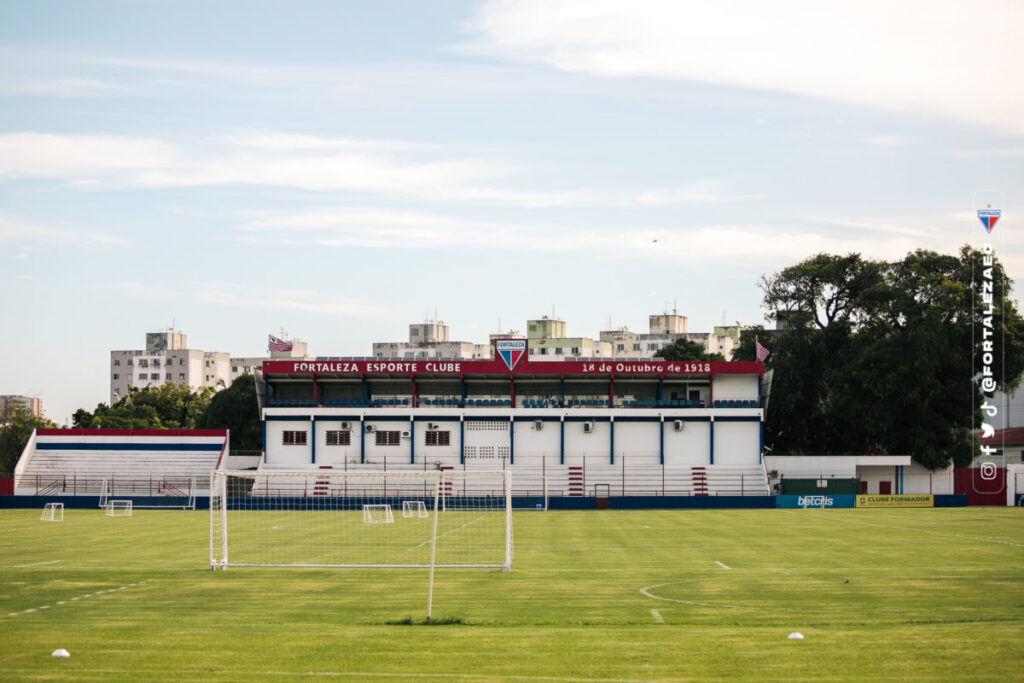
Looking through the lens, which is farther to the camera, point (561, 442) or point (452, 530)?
point (561, 442)

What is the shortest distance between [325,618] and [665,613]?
6883 millimetres

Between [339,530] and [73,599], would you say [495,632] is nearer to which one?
[73,599]

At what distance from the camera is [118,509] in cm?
6819

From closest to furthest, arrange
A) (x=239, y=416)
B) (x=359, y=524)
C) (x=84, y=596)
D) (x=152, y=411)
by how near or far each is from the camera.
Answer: (x=84, y=596), (x=359, y=524), (x=239, y=416), (x=152, y=411)

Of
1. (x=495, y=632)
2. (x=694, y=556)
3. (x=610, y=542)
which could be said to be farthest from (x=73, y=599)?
(x=610, y=542)

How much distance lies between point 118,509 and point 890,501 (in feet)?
167

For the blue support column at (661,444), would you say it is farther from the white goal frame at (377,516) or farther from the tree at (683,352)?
the tree at (683,352)

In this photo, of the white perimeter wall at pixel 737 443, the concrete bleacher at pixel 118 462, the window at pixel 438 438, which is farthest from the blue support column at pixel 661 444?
the concrete bleacher at pixel 118 462

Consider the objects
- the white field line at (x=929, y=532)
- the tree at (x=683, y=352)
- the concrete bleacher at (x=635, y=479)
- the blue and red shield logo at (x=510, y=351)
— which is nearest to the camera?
the white field line at (x=929, y=532)

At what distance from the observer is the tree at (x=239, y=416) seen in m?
108

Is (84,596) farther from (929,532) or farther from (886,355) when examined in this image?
(886,355)

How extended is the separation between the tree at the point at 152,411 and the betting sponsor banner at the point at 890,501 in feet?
286

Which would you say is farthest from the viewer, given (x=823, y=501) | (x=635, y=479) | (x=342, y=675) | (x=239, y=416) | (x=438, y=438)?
(x=239, y=416)
